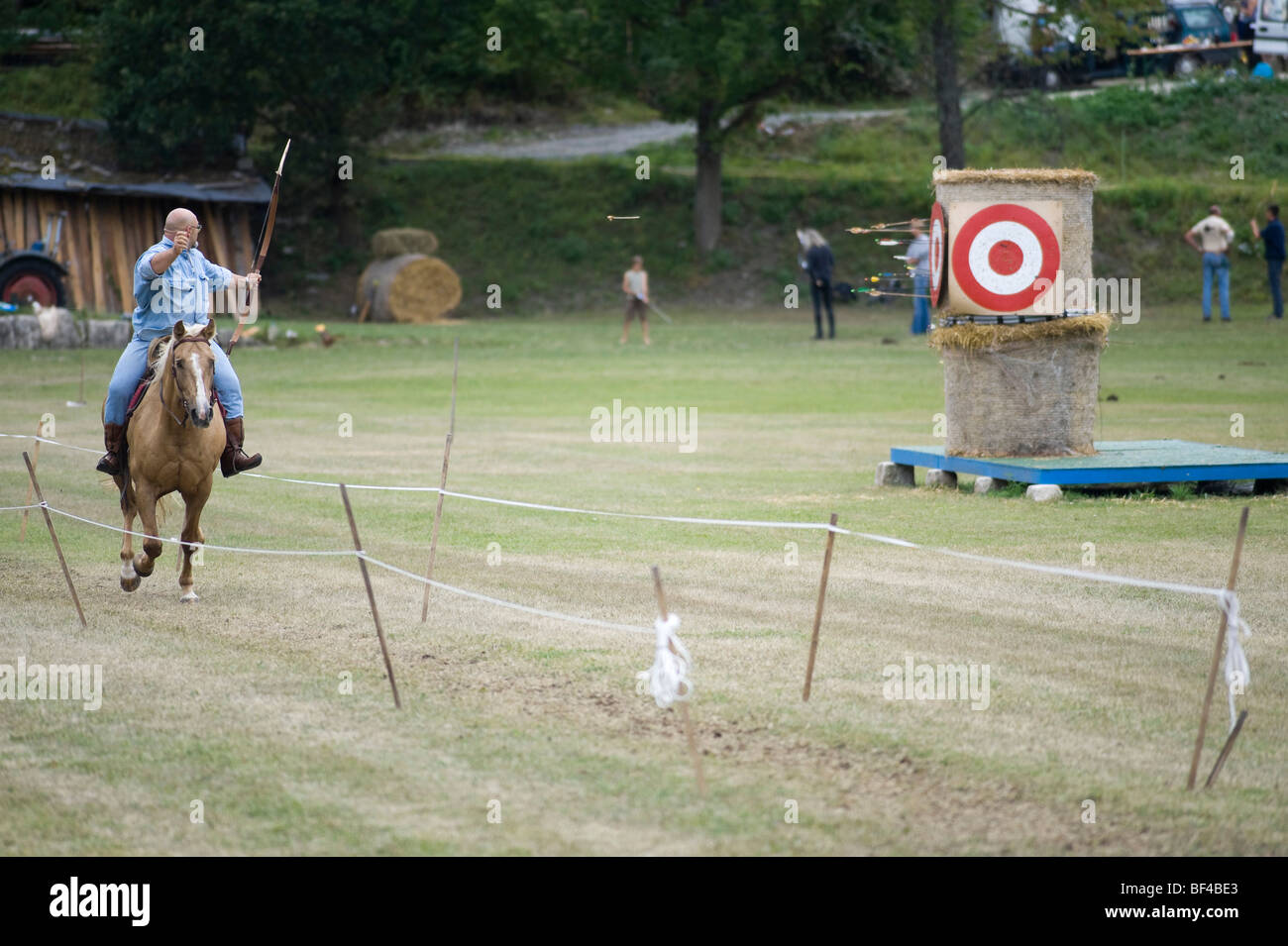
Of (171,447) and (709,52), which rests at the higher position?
(709,52)

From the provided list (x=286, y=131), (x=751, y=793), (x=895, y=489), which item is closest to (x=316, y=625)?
(x=751, y=793)

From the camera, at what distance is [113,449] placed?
11109mm

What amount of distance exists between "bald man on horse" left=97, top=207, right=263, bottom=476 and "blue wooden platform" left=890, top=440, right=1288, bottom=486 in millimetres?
6855

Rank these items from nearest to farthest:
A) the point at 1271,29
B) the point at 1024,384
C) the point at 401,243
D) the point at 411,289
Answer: the point at 1024,384
the point at 411,289
the point at 401,243
the point at 1271,29

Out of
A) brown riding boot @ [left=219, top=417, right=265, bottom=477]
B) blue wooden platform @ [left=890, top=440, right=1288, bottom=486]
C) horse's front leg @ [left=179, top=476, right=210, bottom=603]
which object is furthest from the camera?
blue wooden platform @ [left=890, top=440, right=1288, bottom=486]

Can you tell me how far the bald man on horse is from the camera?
419 inches

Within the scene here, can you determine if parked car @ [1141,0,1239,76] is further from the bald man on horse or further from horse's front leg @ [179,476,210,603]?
horse's front leg @ [179,476,210,603]

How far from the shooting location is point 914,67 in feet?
151

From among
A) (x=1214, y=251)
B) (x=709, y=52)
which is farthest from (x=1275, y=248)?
(x=709, y=52)

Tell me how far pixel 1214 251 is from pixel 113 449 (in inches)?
1082

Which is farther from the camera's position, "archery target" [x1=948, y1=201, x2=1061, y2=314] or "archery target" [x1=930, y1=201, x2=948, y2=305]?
"archery target" [x1=930, y1=201, x2=948, y2=305]

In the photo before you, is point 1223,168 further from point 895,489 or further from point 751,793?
point 751,793

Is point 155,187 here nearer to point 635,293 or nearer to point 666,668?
point 635,293

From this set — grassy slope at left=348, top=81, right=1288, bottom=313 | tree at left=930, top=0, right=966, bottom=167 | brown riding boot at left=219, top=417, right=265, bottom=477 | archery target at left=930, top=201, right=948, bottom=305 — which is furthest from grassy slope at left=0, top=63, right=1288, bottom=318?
brown riding boot at left=219, top=417, right=265, bottom=477
